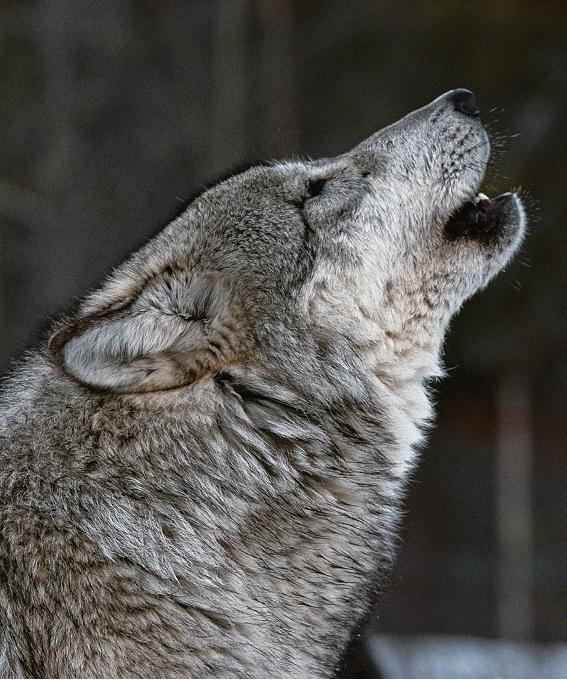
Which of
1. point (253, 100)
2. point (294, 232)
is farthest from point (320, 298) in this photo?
point (253, 100)

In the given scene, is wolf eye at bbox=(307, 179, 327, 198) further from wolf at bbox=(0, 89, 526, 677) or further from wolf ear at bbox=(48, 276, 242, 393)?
wolf ear at bbox=(48, 276, 242, 393)

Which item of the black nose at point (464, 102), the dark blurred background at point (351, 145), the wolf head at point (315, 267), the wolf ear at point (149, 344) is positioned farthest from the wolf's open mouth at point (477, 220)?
the dark blurred background at point (351, 145)

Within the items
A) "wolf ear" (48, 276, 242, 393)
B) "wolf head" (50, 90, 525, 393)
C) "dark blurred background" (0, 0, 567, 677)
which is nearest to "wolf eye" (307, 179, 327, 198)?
"wolf head" (50, 90, 525, 393)

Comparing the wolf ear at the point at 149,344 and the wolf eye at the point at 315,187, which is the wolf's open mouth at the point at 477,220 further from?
the wolf ear at the point at 149,344

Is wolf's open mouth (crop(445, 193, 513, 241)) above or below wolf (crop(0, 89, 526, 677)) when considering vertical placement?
above

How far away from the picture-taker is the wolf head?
119 inches

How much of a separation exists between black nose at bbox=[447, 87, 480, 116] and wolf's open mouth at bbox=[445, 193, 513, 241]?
0.37 m

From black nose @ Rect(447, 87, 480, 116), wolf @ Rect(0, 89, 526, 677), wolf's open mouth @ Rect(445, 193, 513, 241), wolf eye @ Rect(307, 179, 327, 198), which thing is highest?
black nose @ Rect(447, 87, 480, 116)

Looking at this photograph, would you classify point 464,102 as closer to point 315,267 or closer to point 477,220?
point 477,220

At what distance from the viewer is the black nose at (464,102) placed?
380 cm

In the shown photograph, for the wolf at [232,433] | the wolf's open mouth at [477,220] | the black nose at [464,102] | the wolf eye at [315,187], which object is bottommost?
the wolf at [232,433]

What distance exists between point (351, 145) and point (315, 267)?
20.5 ft

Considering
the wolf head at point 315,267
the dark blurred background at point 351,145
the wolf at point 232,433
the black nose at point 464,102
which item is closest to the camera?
the wolf at point 232,433

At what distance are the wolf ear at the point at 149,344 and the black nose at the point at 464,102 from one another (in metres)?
1.34
